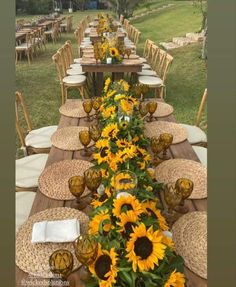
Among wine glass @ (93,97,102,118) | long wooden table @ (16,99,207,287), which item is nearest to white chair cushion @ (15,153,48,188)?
long wooden table @ (16,99,207,287)

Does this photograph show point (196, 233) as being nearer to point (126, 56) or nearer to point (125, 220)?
point (125, 220)

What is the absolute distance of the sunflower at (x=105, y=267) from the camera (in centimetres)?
90

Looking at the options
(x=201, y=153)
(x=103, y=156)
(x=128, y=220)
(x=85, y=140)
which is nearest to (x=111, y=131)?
(x=103, y=156)

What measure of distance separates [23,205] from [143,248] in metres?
1.21

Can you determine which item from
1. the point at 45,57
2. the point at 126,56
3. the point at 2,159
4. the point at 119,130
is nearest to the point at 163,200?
the point at 119,130

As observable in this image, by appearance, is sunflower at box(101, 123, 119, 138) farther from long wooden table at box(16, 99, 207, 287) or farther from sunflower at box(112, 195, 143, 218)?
sunflower at box(112, 195, 143, 218)

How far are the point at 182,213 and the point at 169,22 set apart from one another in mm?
13729

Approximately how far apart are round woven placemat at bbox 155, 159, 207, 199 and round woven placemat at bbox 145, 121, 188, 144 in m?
0.32

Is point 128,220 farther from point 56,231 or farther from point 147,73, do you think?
point 147,73

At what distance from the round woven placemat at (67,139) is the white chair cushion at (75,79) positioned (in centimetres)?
255

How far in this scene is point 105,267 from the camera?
0.93m

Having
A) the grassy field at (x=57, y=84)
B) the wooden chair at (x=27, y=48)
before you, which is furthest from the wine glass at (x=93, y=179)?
the wooden chair at (x=27, y=48)

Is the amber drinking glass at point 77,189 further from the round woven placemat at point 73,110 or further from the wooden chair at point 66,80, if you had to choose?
the wooden chair at point 66,80

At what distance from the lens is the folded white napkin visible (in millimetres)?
1243
